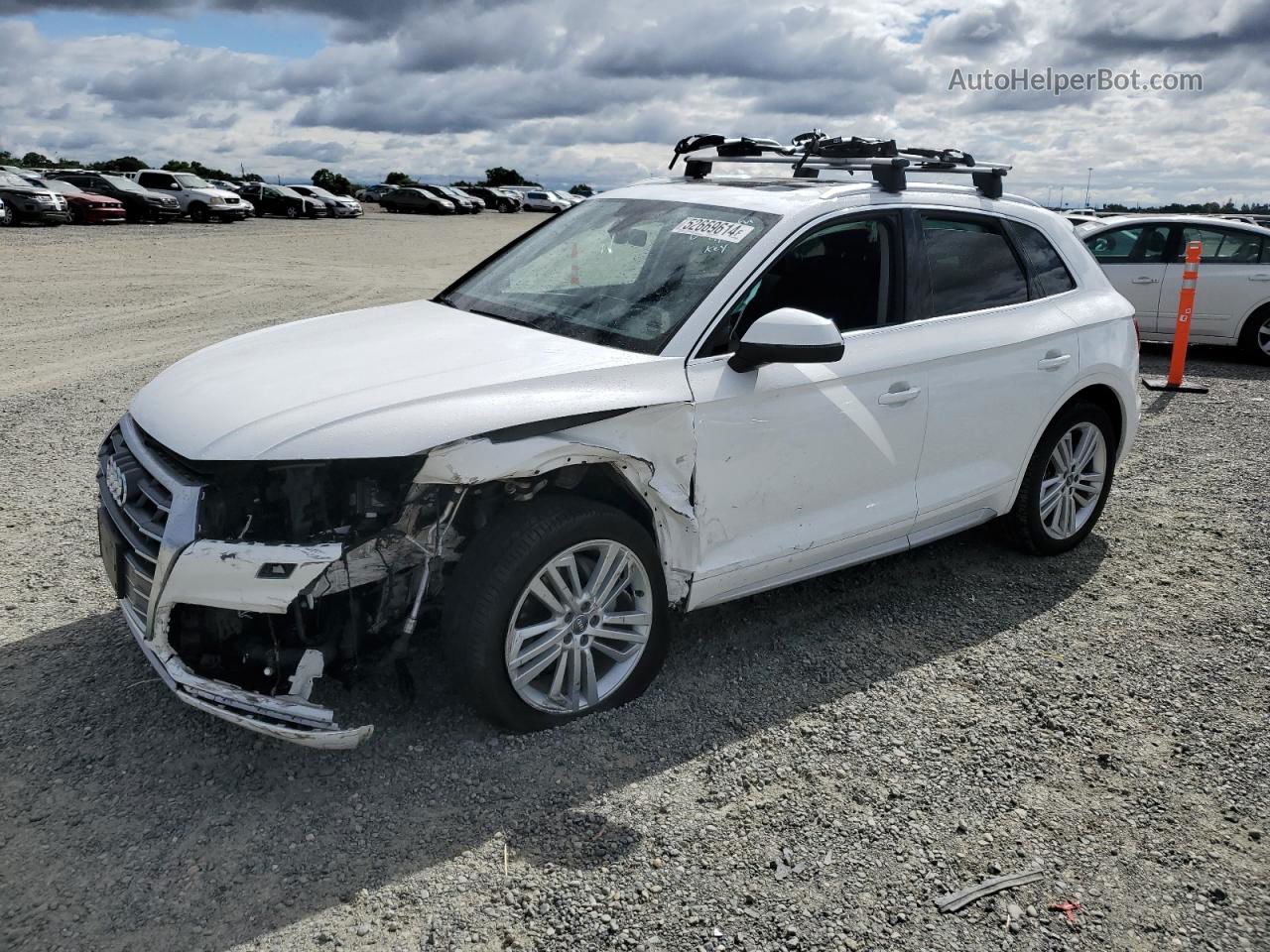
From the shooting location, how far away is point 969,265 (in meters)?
4.49

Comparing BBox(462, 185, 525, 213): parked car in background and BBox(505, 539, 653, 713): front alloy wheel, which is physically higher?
BBox(462, 185, 525, 213): parked car in background

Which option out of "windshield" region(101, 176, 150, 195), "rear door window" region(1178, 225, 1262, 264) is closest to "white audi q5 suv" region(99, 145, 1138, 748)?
"rear door window" region(1178, 225, 1262, 264)

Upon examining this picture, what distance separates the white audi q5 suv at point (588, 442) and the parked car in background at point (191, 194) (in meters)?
32.7

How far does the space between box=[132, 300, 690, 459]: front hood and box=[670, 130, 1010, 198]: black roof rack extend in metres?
1.53

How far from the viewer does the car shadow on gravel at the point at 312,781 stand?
8.86 ft

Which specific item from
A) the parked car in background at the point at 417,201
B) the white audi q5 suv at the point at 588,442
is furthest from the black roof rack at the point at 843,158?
the parked car in background at the point at 417,201

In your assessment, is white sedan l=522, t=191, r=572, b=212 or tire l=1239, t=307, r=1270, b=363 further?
white sedan l=522, t=191, r=572, b=212

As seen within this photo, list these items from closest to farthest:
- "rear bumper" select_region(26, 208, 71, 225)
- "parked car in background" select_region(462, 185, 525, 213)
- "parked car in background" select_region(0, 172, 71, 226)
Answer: "parked car in background" select_region(0, 172, 71, 226)
"rear bumper" select_region(26, 208, 71, 225)
"parked car in background" select_region(462, 185, 525, 213)

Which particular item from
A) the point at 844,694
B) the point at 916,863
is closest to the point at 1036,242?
the point at 844,694

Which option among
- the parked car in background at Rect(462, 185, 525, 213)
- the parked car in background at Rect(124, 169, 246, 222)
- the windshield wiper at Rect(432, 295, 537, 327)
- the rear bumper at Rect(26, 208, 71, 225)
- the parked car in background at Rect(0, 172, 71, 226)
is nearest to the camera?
the windshield wiper at Rect(432, 295, 537, 327)

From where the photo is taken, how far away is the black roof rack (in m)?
4.37

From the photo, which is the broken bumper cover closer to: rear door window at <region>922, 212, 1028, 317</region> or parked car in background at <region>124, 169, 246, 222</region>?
rear door window at <region>922, 212, 1028, 317</region>

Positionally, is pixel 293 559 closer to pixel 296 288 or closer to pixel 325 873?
pixel 325 873

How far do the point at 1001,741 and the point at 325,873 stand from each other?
2.22 meters
